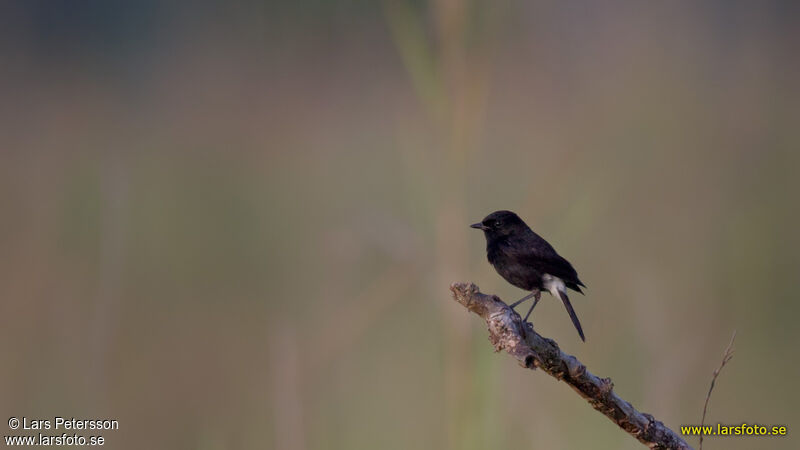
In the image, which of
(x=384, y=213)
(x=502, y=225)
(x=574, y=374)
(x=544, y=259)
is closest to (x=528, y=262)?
(x=544, y=259)

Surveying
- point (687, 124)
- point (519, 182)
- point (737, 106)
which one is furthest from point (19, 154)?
point (737, 106)

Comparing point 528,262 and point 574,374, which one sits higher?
point 528,262

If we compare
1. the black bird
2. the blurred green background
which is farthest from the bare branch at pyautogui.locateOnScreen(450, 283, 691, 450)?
the black bird

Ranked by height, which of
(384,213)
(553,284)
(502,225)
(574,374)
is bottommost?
(574,374)

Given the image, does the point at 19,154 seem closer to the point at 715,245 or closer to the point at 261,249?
the point at 261,249

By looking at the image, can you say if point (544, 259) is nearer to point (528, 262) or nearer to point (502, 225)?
point (528, 262)

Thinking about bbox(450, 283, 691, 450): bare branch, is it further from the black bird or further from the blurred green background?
the black bird

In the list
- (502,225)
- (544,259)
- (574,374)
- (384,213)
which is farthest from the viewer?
(384,213)
